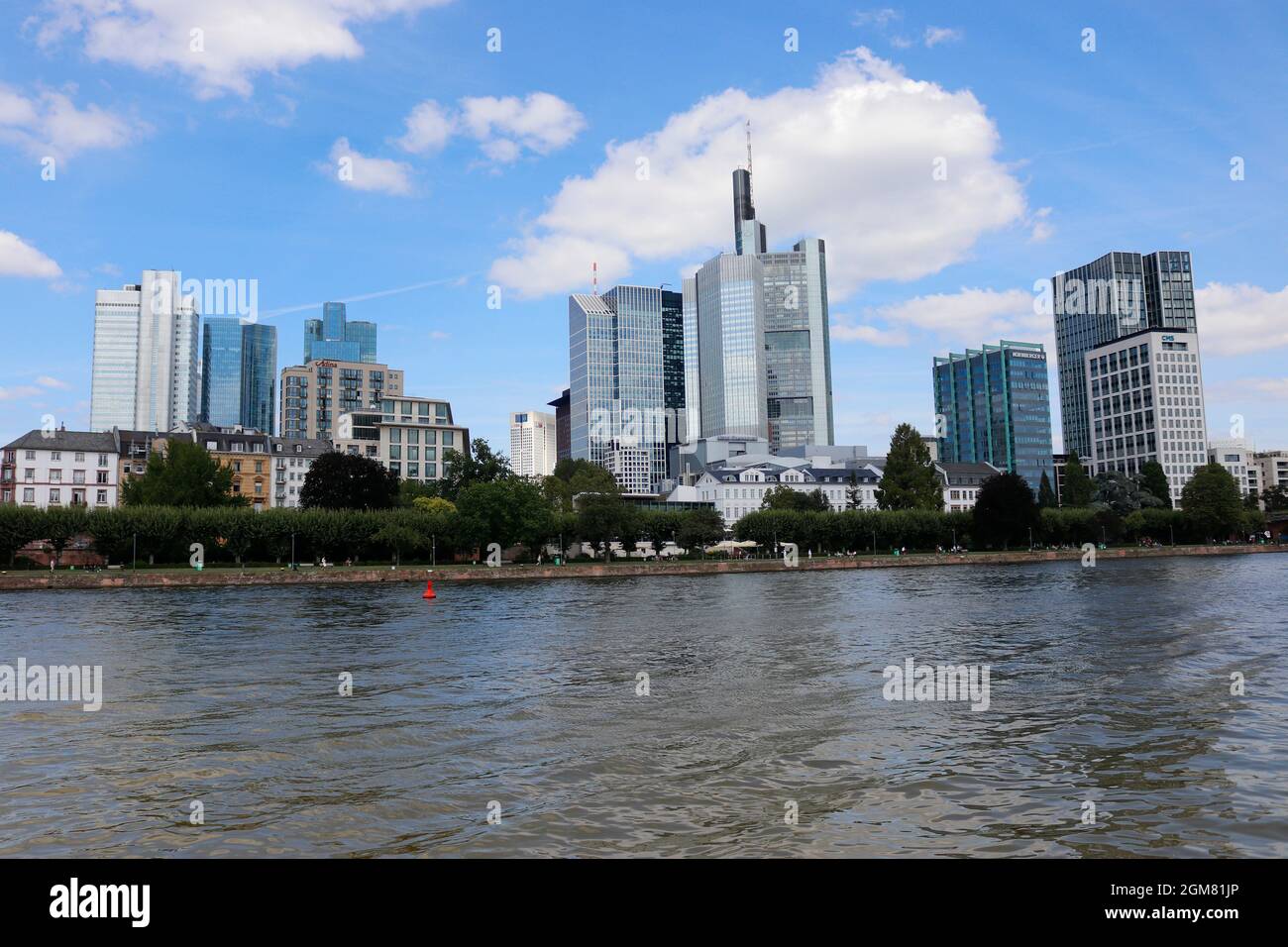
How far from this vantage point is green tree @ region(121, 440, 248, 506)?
11238cm

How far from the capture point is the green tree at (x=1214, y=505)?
15638 cm

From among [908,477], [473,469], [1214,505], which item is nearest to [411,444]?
[473,469]

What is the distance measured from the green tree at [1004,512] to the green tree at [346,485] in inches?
3428

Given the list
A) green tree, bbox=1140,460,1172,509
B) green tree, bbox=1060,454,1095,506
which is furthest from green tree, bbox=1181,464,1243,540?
green tree, bbox=1140,460,1172,509

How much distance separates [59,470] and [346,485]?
5617 centimetres

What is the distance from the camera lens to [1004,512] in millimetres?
134250

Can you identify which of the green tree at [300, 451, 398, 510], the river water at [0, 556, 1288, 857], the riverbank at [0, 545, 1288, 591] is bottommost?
the river water at [0, 556, 1288, 857]

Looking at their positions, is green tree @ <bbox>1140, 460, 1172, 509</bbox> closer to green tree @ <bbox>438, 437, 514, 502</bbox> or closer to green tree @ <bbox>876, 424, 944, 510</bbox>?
green tree @ <bbox>876, 424, 944, 510</bbox>

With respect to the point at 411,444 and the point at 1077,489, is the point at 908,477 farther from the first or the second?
the point at 411,444

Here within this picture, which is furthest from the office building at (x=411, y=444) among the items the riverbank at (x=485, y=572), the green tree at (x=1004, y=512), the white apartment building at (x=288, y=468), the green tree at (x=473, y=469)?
the green tree at (x=1004, y=512)

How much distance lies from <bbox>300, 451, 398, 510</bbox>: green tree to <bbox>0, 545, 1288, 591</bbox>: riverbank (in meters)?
25.8

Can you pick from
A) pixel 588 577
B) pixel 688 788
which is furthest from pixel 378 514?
pixel 688 788
